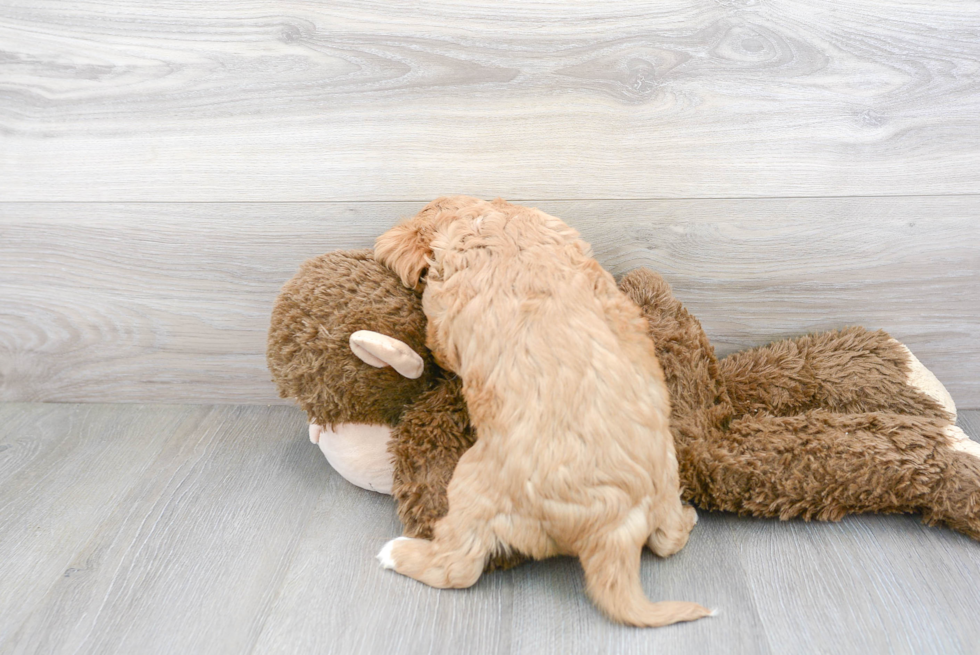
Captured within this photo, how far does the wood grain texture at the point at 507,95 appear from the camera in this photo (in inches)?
42.9

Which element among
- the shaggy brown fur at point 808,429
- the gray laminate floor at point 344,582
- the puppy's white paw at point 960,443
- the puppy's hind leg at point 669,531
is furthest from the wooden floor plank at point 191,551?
the puppy's white paw at point 960,443

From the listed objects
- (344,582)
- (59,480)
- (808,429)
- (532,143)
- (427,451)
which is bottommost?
(59,480)

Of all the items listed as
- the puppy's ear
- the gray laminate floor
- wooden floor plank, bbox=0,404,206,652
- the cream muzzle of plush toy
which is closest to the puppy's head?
the puppy's ear

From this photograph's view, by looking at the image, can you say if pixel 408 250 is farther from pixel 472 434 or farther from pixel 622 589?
pixel 622 589

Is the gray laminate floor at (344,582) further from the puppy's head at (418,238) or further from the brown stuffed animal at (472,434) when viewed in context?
the puppy's head at (418,238)

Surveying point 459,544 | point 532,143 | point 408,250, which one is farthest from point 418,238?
point 459,544

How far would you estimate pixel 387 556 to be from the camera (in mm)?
952

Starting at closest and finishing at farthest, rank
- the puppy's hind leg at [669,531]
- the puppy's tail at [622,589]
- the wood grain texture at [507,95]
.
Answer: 1. the puppy's tail at [622,589]
2. the puppy's hind leg at [669,531]
3. the wood grain texture at [507,95]

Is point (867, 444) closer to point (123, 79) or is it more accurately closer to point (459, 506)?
point (459, 506)

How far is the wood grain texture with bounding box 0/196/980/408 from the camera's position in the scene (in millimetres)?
1180

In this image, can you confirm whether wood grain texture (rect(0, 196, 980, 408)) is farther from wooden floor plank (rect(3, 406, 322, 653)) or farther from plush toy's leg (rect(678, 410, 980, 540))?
plush toy's leg (rect(678, 410, 980, 540))

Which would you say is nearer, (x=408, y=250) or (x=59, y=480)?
(x=408, y=250)

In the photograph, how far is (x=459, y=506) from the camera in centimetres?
89

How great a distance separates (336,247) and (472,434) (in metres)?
0.43
